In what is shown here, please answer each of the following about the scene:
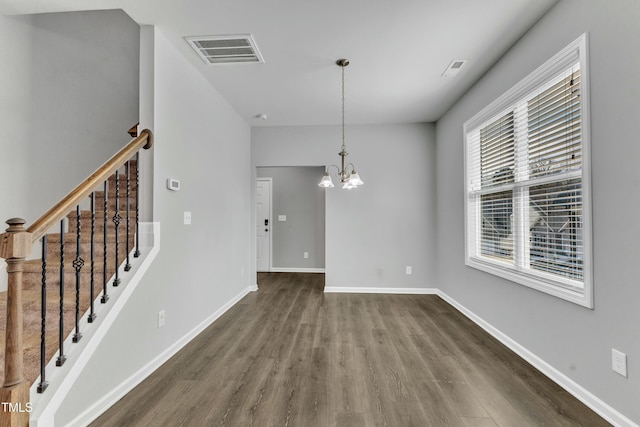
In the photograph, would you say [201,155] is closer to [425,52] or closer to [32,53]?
[32,53]

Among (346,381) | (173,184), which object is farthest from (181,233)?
(346,381)

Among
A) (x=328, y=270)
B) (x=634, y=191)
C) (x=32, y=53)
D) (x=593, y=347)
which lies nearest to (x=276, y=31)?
(x=32, y=53)

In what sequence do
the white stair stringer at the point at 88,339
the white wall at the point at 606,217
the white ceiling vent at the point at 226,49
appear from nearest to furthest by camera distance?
the white stair stringer at the point at 88,339
the white wall at the point at 606,217
the white ceiling vent at the point at 226,49

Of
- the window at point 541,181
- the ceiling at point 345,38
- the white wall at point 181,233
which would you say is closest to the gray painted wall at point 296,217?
the white wall at point 181,233

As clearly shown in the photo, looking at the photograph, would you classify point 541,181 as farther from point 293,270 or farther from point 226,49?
point 293,270

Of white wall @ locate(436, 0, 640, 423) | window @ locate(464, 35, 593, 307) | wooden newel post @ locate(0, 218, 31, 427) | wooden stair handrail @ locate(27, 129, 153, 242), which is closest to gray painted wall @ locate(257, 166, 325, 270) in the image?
window @ locate(464, 35, 593, 307)

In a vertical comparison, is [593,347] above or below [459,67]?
below

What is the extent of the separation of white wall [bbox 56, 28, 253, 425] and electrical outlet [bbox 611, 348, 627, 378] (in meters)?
2.97

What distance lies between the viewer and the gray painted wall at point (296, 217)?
664cm

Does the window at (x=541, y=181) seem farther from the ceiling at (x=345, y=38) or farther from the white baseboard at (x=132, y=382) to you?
the white baseboard at (x=132, y=382)

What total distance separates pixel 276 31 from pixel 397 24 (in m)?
0.96

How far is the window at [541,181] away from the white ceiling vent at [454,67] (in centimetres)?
51

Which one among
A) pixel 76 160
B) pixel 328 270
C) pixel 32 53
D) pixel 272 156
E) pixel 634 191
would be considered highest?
pixel 32 53

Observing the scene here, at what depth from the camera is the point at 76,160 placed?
3021 millimetres
